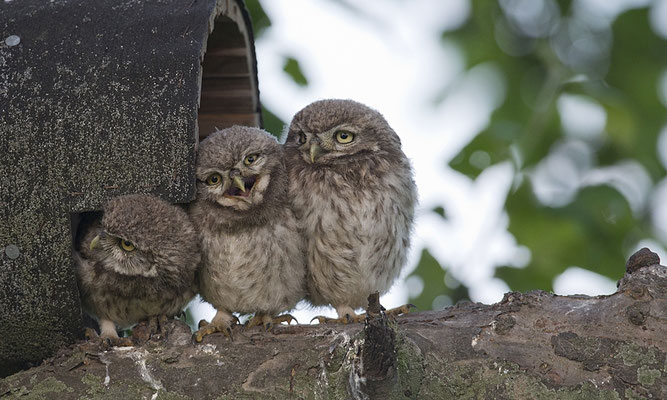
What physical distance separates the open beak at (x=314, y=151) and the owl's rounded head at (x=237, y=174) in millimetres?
181

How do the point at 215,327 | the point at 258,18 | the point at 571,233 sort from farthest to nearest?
the point at 571,233
the point at 258,18
the point at 215,327

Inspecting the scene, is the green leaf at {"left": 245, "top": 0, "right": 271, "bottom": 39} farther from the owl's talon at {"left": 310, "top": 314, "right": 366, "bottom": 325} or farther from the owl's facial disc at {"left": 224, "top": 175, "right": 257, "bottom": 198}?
the owl's talon at {"left": 310, "top": 314, "right": 366, "bottom": 325}

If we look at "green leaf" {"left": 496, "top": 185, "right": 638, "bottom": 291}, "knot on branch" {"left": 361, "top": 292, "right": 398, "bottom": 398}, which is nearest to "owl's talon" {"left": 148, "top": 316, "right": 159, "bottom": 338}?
"knot on branch" {"left": 361, "top": 292, "right": 398, "bottom": 398}

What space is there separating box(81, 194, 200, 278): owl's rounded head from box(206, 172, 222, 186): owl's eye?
0.22 m

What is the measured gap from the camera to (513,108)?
5.46 meters

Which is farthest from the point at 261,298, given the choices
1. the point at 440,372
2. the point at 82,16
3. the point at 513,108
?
the point at 513,108

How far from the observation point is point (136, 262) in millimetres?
3469

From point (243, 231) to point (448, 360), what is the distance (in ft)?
3.36

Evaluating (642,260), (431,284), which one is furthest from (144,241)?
(431,284)

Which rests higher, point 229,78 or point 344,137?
point 229,78

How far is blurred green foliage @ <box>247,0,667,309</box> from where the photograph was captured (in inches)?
204

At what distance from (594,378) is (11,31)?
2195 mm

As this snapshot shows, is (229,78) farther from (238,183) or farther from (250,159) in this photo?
(238,183)

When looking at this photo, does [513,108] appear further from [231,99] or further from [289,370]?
[289,370]
